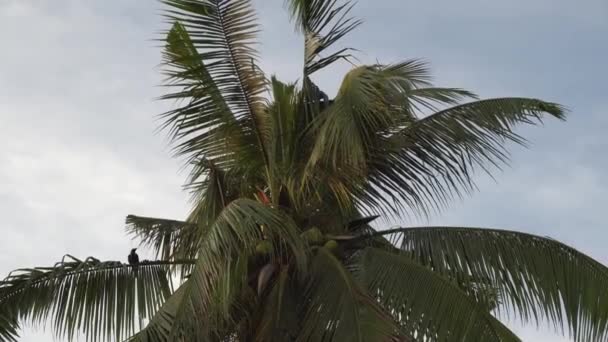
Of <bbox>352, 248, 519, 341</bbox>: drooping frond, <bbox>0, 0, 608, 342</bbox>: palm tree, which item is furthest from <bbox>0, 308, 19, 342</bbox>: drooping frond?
<bbox>352, 248, 519, 341</bbox>: drooping frond

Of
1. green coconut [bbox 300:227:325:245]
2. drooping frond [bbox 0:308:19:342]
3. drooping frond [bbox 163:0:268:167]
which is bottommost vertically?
drooping frond [bbox 0:308:19:342]

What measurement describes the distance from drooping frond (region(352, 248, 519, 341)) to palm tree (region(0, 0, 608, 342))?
13 mm

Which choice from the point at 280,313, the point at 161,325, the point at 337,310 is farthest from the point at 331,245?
the point at 161,325

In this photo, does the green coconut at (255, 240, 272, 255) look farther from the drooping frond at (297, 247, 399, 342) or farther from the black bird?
the black bird

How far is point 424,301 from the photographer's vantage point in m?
10.8

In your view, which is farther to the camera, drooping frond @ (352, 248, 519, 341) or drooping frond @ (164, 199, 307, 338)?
drooping frond @ (352, 248, 519, 341)

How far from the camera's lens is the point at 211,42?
40.2 ft

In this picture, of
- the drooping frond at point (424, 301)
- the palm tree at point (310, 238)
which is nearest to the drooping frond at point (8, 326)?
the palm tree at point (310, 238)

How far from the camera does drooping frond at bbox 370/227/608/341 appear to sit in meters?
11.0

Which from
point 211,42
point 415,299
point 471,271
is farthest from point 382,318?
point 211,42

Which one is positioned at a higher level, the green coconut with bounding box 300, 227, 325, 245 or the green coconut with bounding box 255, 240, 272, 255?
the green coconut with bounding box 300, 227, 325, 245

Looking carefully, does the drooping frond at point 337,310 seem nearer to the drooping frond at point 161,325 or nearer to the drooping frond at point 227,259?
the drooping frond at point 227,259

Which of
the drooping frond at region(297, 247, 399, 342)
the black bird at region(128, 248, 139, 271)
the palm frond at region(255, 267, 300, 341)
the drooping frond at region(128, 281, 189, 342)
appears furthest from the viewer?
the black bird at region(128, 248, 139, 271)

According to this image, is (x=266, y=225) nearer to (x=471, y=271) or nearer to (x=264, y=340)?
(x=264, y=340)
